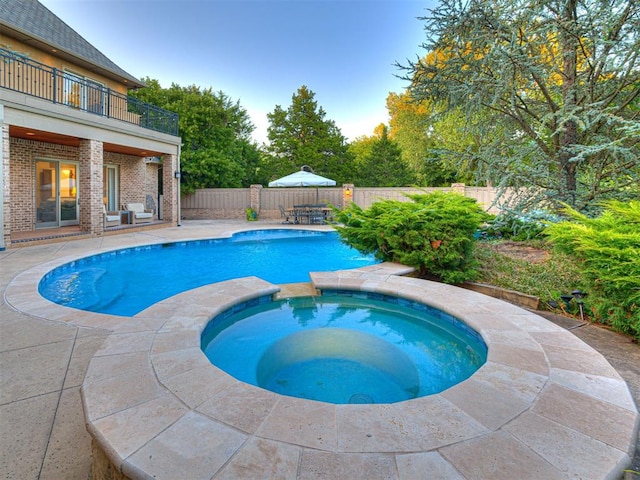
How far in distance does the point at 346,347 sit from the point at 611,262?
279cm

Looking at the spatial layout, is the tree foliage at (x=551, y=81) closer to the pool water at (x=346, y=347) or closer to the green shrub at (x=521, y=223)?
the green shrub at (x=521, y=223)

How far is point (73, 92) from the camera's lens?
1168 centimetres

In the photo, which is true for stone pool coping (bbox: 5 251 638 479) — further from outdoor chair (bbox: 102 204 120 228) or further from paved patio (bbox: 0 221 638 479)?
outdoor chair (bbox: 102 204 120 228)

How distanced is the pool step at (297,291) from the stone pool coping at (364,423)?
1979 millimetres

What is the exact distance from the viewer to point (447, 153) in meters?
6.82

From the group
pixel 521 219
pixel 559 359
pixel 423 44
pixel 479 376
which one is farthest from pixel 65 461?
pixel 423 44

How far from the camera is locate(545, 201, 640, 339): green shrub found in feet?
10.8

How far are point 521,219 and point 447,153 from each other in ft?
6.46

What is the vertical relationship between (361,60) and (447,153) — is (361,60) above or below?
above

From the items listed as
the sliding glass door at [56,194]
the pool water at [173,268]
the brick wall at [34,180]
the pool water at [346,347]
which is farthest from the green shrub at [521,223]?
the sliding glass door at [56,194]

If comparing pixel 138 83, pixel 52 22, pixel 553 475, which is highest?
pixel 52 22

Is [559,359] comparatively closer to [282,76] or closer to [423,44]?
[423,44]

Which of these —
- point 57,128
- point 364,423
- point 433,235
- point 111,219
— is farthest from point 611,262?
point 111,219

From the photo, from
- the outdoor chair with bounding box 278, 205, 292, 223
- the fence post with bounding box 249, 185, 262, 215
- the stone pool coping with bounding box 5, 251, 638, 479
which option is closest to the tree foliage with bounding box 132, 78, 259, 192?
the fence post with bounding box 249, 185, 262, 215
